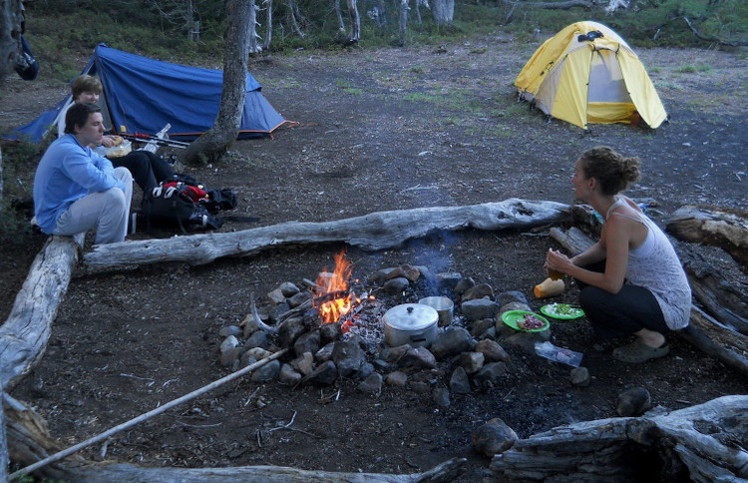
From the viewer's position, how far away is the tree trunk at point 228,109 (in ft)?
27.1

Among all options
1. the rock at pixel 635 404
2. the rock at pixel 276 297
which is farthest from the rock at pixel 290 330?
the rock at pixel 635 404

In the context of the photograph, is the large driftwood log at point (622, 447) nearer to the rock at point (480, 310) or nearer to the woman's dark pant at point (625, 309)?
the woman's dark pant at point (625, 309)

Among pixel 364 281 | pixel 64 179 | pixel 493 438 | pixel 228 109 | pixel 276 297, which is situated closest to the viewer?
pixel 493 438

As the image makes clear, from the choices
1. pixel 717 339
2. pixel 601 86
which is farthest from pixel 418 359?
pixel 601 86

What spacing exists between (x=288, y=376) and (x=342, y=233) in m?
2.05

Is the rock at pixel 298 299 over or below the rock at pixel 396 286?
below

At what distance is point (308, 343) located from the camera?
4086 millimetres

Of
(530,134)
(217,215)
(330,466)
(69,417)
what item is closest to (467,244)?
(217,215)

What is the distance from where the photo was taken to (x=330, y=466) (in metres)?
3.17

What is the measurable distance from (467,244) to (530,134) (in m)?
4.96

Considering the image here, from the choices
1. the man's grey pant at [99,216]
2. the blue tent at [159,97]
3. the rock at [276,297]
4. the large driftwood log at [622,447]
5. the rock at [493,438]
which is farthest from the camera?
the blue tent at [159,97]

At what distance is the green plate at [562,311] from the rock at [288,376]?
1.85 m

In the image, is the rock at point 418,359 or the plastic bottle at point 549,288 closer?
the rock at point 418,359

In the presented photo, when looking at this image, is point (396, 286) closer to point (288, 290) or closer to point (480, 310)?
point (480, 310)
